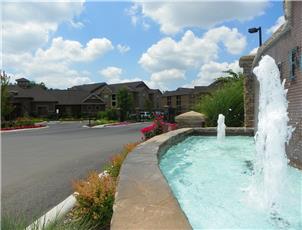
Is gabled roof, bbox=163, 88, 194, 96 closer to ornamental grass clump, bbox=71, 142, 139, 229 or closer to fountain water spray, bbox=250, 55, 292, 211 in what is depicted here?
fountain water spray, bbox=250, 55, 292, 211

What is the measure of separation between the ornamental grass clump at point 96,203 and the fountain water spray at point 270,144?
7.00 ft

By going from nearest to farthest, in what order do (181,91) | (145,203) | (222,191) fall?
A: (145,203), (222,191), (181,91)

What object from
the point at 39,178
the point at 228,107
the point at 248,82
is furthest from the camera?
the point at 228,107

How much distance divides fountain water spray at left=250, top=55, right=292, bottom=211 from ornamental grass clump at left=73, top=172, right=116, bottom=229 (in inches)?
84.0

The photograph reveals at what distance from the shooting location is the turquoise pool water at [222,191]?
4059 millimetres

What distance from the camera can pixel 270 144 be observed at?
591 cm

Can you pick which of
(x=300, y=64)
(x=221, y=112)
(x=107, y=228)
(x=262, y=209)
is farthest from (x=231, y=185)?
(x=221, y=112)

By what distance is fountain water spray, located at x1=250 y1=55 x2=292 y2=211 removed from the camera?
516 centimetres

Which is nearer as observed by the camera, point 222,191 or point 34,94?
point 222,191

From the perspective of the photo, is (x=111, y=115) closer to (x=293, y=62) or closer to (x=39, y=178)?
(x=39, y=178)

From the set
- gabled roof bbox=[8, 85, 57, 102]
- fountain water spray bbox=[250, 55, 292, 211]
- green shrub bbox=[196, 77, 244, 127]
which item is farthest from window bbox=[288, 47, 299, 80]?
gabled roof bbox=[8, 85, 57, 102]

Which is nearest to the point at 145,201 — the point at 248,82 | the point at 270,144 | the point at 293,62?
the point at 270,144

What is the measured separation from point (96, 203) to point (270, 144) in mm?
3265

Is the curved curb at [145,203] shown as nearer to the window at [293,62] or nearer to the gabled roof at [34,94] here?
the window at [293,62]
